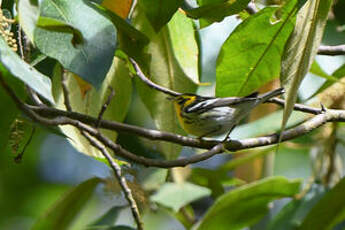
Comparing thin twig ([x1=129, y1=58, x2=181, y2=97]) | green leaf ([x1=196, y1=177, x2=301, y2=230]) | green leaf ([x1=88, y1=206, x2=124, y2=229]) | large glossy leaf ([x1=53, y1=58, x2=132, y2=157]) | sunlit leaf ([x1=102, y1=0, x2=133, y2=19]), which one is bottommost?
green leaf ([x1=88, y1=206, x2=124, y2=229])

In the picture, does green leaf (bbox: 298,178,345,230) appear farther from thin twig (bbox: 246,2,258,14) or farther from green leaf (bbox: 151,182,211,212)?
thin twig (bbox: 246,2,258,14)

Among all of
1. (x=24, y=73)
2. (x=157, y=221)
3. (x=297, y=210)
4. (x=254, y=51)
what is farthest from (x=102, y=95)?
(x=157, y=221)

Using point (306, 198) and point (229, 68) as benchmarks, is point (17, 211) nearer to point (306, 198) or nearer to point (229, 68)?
point (306, 198)

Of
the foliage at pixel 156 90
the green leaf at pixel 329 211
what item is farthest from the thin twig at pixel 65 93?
the green leaf at pixel 329 211

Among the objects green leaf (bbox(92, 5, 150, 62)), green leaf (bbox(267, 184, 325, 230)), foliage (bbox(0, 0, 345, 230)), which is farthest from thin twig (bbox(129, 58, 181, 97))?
green leaf (bbox(267, 184, 325, 230))

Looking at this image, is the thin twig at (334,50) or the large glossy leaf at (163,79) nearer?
the thin twig at (334,50)

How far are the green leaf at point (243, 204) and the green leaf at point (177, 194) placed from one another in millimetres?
161

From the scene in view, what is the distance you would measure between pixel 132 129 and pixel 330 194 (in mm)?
906

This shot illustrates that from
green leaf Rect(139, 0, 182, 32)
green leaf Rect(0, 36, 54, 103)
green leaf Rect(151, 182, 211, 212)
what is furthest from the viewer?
green leaf Rect(151, 182, 211, 212)

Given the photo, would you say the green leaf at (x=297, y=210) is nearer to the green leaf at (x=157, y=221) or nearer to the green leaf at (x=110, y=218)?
the green leaf at (x=110, y=218)

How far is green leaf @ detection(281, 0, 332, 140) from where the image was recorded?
121cm

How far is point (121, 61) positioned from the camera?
177cm

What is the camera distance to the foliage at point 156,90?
1.17 metres

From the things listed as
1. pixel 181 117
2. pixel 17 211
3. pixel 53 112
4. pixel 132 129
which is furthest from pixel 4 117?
pixel 17 211
